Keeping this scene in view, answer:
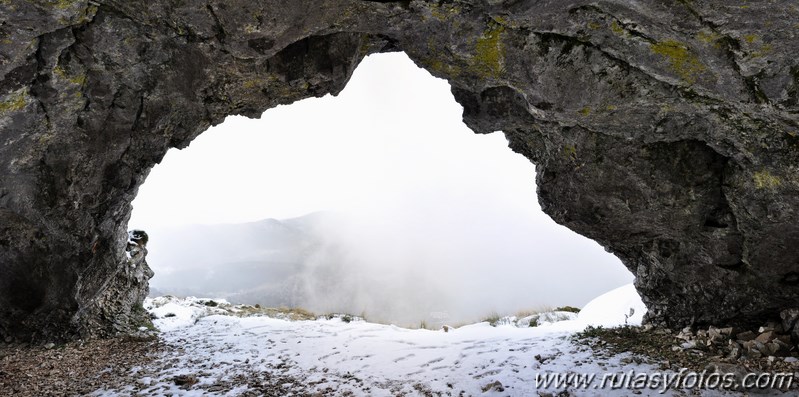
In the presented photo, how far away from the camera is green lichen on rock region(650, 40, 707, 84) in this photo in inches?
275

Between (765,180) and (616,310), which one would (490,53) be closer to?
(765,180)

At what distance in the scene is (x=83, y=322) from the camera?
12.8 m

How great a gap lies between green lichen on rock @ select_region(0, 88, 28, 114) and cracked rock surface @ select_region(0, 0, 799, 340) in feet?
0.16

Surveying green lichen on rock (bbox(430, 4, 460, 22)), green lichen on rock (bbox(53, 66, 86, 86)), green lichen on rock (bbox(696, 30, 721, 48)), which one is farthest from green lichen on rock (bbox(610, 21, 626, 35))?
green lichen on rock (bbox(53, 66, 86, 86))

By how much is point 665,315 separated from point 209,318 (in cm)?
1933

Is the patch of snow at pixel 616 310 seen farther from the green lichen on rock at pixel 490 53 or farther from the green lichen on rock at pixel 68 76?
the green lichen on rock at pixel 68 76

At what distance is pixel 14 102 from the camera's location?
320 inches

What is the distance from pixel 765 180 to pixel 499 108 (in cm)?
682

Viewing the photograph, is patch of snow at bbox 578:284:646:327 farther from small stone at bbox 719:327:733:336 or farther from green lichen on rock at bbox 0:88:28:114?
green lichen on rock at bbox 0:88:28:114

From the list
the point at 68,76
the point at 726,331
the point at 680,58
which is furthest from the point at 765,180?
the point at 68,76

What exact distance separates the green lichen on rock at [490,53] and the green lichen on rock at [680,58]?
311 centimetres

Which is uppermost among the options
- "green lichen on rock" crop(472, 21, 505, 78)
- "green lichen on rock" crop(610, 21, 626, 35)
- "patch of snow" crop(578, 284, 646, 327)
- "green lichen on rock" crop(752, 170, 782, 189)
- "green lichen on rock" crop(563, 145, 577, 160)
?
"green lichen on rock" crop(472, 21, 505, 78)

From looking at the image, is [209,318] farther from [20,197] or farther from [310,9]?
[310,9]

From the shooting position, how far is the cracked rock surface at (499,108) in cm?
709
